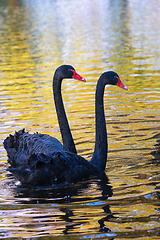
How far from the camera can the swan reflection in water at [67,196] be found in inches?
157

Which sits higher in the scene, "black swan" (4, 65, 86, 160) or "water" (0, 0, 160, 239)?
"black swan" (4, 65, 86, 160)

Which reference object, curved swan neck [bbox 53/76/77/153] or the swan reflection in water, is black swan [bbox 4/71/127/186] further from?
curved swan neck [bbox 53/76/77/153]

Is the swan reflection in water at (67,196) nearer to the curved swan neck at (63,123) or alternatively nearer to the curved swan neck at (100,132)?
the curved swan neck at (100,132)

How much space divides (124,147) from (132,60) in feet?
27.4

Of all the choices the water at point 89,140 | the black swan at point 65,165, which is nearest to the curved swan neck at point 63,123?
the black swan at point 65,165

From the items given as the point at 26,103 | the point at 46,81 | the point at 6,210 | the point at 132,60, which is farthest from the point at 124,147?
the point at 132,60

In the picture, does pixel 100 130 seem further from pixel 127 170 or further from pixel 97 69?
pixel 97 69

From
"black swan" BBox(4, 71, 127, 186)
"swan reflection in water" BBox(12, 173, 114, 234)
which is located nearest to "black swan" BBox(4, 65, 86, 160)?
"black swan" BBox(4, 71, 127, 186)

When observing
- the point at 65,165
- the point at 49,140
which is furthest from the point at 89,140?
the point at 65,165

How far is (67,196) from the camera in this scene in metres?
4.53

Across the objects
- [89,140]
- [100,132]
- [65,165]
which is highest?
[100,132]

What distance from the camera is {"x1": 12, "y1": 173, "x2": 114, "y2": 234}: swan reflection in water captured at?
400 centimetres

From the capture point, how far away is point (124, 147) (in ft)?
19.4

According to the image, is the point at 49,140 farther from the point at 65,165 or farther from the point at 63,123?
the point at 65,165
